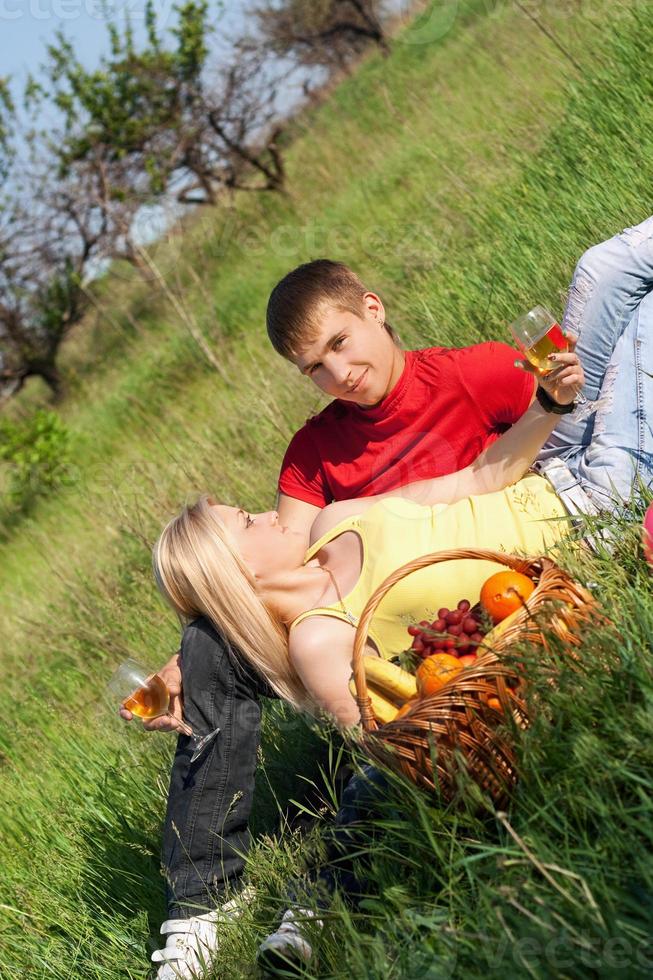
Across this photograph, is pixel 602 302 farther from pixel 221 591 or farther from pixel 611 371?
pixel 221 591

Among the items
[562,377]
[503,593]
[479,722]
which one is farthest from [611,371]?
[479,722]

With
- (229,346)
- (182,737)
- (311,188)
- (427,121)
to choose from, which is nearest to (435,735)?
(182,737)

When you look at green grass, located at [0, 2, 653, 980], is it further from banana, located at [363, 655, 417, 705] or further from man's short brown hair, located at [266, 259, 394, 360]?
man's short brown hair, located at [266, 259, 394, 360]

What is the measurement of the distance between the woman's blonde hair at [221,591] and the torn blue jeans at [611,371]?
87 centimetres

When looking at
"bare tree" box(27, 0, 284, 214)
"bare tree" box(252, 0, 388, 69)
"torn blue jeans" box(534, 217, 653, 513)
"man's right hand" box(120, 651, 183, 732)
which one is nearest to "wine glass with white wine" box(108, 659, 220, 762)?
"man's right hand" box(120, 651, 183, 732)

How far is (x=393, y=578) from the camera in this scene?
7.79 ft

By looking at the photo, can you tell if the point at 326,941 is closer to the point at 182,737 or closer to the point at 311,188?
the point at 182,737

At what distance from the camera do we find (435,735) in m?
2.03

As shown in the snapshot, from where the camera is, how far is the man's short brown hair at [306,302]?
9.95ft

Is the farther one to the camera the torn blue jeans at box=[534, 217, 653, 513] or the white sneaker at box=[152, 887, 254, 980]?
the torn blue jeans at box=[534, 217, 653, 513]

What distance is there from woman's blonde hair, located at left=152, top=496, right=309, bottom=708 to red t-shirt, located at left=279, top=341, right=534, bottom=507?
499 millimetres

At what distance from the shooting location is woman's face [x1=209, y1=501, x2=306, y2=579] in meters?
2.96

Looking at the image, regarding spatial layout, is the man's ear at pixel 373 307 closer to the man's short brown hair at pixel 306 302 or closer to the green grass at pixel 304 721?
the man's short brown hair at pixel 306 302

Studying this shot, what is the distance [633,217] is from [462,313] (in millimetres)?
807
